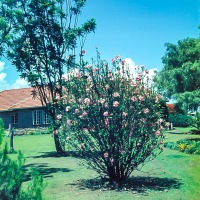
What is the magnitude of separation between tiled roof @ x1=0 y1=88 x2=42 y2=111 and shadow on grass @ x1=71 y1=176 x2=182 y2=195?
30.9 m

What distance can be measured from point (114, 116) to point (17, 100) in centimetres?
3924

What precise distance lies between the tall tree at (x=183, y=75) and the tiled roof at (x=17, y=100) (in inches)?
720

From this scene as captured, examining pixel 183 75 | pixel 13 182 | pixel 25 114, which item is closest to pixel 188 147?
pixel 183 75

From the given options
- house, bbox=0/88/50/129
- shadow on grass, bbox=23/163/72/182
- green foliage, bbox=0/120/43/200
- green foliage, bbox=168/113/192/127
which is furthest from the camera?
house, bbox=0/88/50/129

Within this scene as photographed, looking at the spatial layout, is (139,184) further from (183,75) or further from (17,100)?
(17,100)

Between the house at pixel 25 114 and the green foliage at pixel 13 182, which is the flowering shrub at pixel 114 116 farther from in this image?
the house at pixel 25 114

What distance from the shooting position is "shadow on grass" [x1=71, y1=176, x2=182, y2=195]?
919cm

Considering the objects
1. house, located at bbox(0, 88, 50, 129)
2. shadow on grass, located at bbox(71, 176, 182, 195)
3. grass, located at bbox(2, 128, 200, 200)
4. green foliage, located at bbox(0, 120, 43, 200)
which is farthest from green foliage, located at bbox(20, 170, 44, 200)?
house, located at bbox(0, 88, 50, 129)

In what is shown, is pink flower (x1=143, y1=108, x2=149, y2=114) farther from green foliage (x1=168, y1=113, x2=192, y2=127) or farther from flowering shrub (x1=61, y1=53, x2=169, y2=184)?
green foliage (x1=168, y1=113, x2=192, y2=127)

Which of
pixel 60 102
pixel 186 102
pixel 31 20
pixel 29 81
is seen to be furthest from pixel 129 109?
pixel 186 102

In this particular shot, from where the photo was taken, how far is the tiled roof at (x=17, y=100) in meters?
42.4

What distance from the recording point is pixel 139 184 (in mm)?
9695

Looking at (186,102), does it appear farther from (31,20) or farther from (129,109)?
(129,109)

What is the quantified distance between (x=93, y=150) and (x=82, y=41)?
10.9 m
